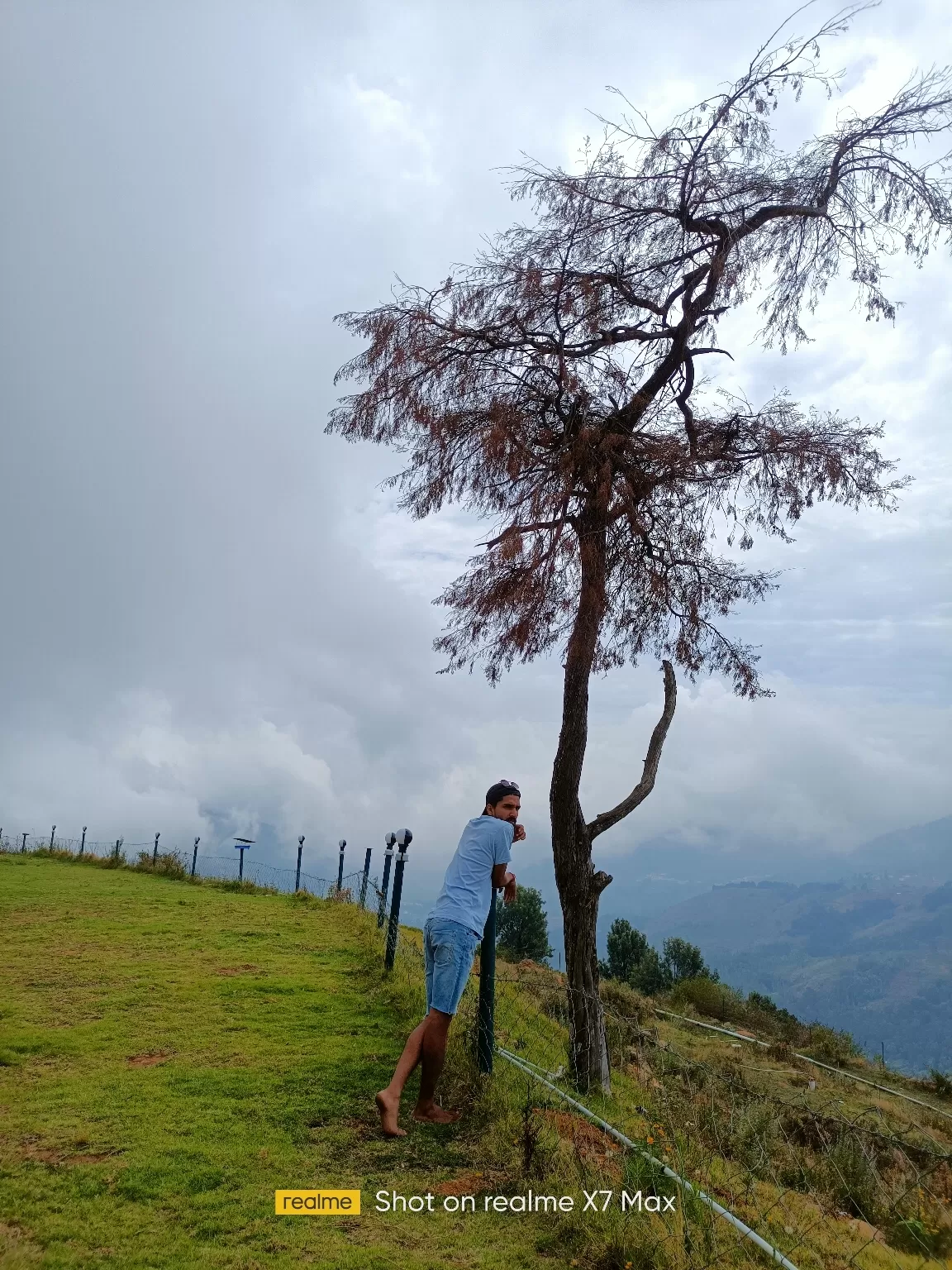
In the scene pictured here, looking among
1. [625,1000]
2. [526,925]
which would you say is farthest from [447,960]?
[526,925]

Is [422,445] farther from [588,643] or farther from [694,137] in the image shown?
[694,137]

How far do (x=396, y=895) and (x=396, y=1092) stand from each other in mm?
3088

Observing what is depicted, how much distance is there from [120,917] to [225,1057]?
6764 millimetres

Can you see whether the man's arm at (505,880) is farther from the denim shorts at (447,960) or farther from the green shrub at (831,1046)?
the green shrub at (831,1046)

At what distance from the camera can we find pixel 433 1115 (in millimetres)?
4641

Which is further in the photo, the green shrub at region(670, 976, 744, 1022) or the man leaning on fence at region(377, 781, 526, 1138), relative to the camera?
the green shrub at region(670, 976, 744, 1022)

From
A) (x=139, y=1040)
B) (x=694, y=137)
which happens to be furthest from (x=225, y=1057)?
(x=694, y=137)

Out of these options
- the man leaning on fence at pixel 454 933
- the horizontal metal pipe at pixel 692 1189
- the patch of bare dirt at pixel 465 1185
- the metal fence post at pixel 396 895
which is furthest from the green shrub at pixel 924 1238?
the metal fence post at pixel 396 895

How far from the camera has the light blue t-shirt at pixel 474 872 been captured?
468 centimetres

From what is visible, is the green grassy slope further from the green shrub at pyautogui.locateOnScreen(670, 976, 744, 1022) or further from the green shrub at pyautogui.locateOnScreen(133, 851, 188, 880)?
the green shrub at pyautogui.locateOnScreen(670, 976, 744, 1022)

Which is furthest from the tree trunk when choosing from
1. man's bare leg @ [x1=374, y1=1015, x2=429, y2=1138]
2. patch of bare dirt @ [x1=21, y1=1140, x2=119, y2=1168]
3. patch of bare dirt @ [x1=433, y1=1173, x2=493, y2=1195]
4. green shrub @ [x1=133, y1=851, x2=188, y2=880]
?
green shrub @ [x1=133, y1=851, x2=188, y2=880]

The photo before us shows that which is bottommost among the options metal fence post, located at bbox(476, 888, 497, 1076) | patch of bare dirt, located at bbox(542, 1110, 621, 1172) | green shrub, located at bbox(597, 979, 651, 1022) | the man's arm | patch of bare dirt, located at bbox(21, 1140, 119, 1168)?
green shrub, located at bbox(597, 979, 651, 1022)

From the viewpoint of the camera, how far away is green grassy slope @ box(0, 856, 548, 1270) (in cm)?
338

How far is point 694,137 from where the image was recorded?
6.77 metres
